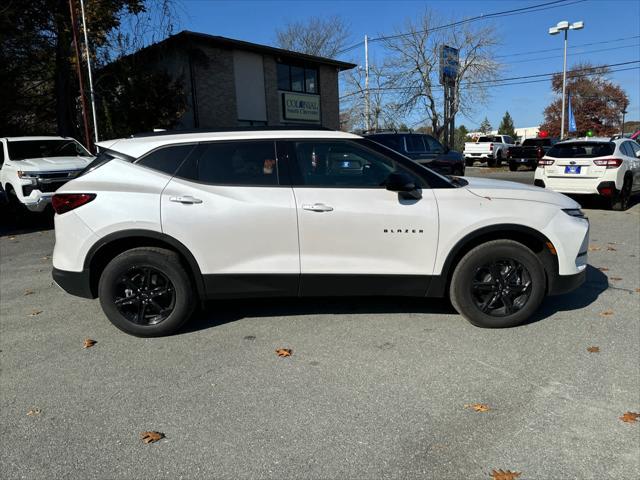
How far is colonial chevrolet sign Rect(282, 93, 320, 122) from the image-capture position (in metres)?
22.0

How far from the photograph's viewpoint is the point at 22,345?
400cm

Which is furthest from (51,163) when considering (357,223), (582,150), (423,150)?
(582,150)

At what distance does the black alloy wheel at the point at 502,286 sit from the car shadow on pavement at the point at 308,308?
1.68 feet

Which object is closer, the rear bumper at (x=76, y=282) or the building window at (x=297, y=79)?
the rear bumper at (x=76, y=282)

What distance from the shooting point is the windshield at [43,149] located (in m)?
10.5

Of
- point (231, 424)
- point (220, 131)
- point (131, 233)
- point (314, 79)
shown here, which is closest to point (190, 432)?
point (231, 424)

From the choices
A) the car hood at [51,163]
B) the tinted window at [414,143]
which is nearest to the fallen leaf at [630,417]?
the car hood at [51,163]

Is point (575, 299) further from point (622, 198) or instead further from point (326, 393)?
point (622, 198)

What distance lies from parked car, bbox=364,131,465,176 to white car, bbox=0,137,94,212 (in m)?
7.95

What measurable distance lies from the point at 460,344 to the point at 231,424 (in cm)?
198

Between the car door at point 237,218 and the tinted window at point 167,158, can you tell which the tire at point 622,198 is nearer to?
the car door at point 237,218

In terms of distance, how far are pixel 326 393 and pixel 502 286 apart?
1.90 metres

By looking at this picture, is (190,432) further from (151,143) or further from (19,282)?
(19,282)

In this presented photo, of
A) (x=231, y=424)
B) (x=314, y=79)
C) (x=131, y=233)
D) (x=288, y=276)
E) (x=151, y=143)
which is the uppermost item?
(x=314, y=79)
